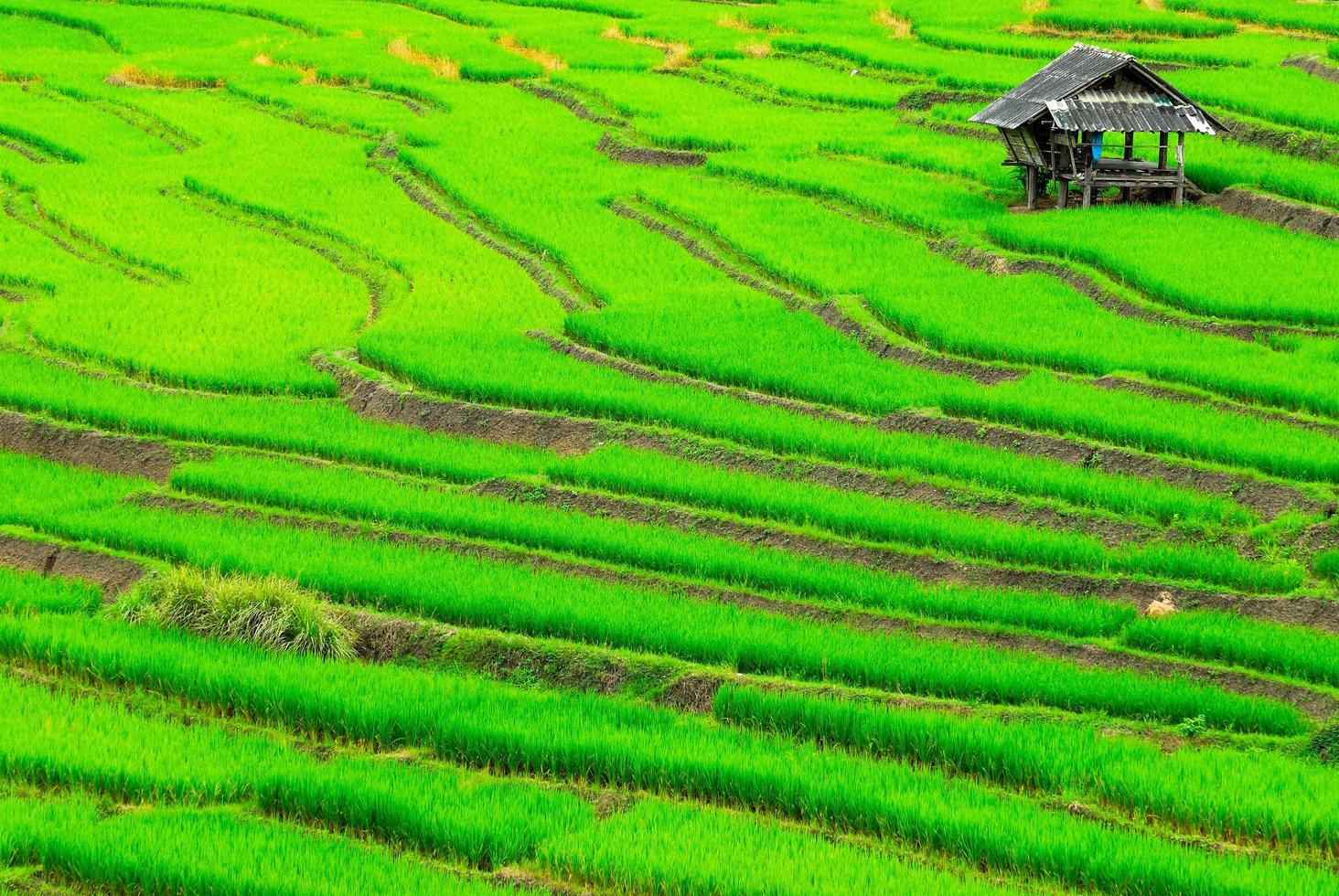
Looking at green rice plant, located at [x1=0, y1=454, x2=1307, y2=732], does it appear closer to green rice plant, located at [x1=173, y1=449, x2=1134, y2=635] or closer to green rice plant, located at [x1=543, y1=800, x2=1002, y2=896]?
green rice plant, located at [x1=173, y1=449, x2=1134, y2=635]

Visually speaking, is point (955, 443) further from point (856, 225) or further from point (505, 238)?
point (505, 238)

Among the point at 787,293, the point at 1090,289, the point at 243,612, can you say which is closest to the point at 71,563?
the point at 243,612

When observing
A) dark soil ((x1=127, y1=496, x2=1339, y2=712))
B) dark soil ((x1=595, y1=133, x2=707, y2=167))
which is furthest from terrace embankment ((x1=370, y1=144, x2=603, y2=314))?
dark soil ((x1=127, y1=496, x2=1339, y2=712))

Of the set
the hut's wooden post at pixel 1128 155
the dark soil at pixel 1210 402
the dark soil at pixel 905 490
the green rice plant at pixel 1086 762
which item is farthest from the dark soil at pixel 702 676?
the hut's wooden post at pixel 1128 155

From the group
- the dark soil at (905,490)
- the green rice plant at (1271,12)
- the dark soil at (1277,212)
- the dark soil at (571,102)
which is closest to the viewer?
the dark soil at (905,490)

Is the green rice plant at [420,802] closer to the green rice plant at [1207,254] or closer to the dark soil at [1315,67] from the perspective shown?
the green rice plant at [1207,254]
